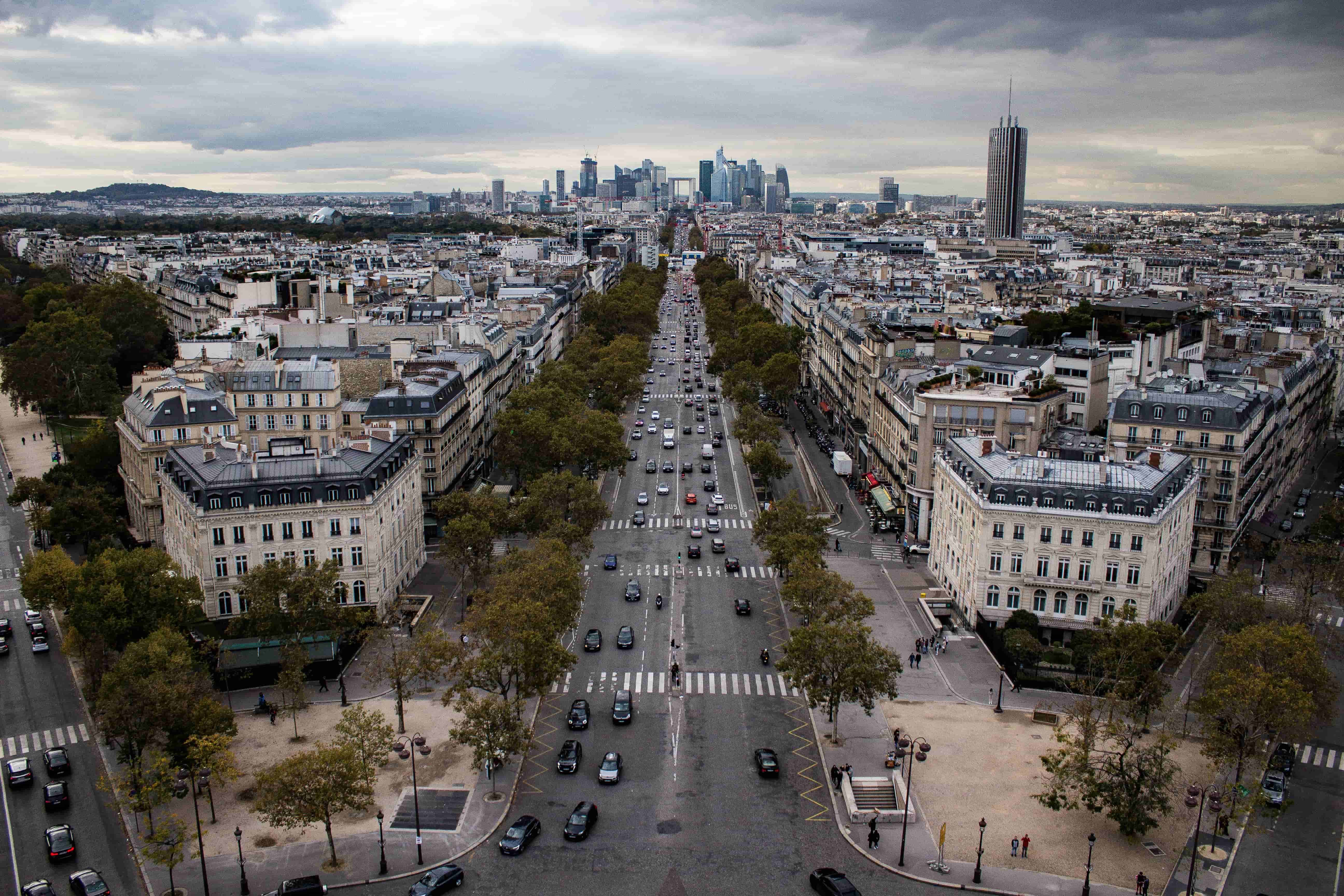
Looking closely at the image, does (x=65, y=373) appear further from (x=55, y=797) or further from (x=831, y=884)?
(x=831, y=884)

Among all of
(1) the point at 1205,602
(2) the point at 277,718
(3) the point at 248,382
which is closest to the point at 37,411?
(3) the point at 248,382

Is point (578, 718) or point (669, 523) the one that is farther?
point (669, 523)

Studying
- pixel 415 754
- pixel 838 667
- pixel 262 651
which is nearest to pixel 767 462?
pixel 838 667

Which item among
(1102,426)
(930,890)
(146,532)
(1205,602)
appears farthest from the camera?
(1102,426)

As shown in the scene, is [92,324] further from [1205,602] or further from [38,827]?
[1205,602]

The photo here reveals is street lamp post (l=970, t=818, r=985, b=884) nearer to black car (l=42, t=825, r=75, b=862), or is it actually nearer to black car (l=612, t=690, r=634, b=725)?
black car (l=612, t=690, r=634, b=725)

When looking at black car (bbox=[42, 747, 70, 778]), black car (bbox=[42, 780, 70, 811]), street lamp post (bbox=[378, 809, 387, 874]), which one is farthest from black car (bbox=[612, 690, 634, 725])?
black car (bbox=[42, 747, 70, 778])
